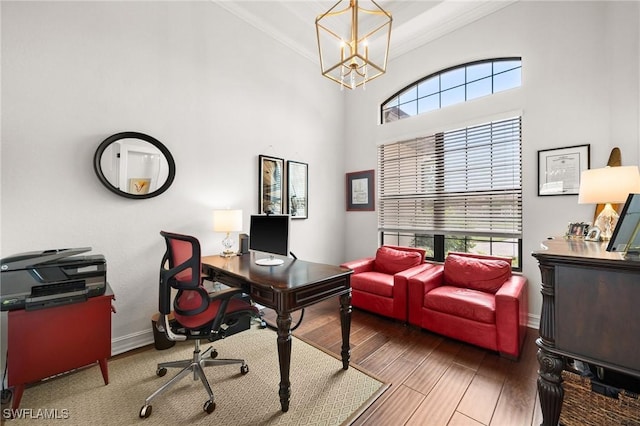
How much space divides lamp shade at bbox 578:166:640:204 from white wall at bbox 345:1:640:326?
0.95 meters

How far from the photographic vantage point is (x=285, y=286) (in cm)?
169

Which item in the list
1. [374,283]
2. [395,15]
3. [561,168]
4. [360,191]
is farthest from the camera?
[360,191]

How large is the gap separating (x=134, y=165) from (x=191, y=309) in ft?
5.30

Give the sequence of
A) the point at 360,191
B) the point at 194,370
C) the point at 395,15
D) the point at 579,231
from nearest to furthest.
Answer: the point at 194,370, the point at 579,231, the point at 395,15, the point at 360,191

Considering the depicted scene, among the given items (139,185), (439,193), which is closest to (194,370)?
(139,185)

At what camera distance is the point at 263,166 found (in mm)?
3527

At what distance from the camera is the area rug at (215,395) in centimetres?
165

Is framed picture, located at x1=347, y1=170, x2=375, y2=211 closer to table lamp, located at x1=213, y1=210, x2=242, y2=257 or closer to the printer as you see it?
table lamp, located at x1=213, y1=210, x2=242, y2=257

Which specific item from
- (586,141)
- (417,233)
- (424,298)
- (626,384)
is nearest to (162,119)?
(424,298)

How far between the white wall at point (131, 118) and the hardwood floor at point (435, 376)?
1829mm

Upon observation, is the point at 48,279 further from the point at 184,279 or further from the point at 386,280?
the point at 386,280

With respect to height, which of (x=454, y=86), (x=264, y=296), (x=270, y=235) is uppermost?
(x=454, y=86)

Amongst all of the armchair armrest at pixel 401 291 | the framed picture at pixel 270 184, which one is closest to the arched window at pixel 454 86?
the framed picture at pixel 270 184

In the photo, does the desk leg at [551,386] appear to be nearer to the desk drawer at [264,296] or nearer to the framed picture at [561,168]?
the desk drawer at [264,296]
